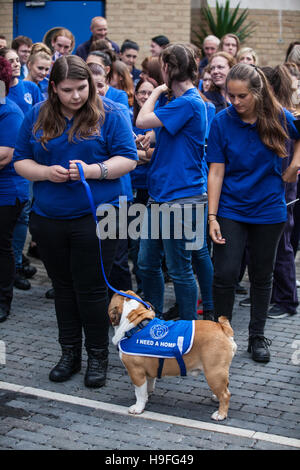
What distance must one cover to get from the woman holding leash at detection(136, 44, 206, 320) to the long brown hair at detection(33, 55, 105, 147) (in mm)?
640

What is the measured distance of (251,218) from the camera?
4629 millimetres

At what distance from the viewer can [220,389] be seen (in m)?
3.95

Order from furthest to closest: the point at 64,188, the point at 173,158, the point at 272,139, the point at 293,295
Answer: the point at 293,295
the point at 173,158
the point at 272,139
the point at 64,188

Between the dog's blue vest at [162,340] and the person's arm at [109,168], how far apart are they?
0.98 meters

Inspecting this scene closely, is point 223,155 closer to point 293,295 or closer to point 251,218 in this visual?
point 251,218

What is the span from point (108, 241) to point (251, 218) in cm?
104

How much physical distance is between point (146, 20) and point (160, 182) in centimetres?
781

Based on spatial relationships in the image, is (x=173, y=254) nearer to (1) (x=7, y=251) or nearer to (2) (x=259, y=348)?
(2) (x=259, y=348)

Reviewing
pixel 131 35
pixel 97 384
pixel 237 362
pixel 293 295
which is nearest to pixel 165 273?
pixel 293 295

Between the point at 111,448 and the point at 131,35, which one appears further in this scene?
the point at 131,35

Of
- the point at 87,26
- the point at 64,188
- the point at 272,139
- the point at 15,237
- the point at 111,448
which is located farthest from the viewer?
the point at 87,26

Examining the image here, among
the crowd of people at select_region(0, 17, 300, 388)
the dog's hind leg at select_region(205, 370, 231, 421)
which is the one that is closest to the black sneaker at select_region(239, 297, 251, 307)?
the crowd of people at select_region(0, 17, 300, 388)

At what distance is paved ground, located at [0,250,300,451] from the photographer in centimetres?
370

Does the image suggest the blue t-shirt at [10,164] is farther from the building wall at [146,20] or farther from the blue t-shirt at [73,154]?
the building wall at [146,20]
